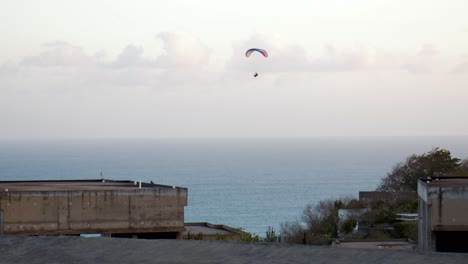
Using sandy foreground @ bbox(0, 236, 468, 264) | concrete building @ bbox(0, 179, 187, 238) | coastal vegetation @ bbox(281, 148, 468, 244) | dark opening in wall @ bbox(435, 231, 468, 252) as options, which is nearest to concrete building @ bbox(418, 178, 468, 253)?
dark opening in wall @ bbox(435, 231, 468, 252)

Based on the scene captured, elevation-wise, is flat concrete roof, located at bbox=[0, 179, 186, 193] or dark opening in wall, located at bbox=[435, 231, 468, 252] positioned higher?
flat concrete roof, located at bbox=[0, 179, 186, 193]

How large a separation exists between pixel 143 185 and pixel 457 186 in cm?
1364

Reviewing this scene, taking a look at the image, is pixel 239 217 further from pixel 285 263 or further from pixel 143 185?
pixel 285 263

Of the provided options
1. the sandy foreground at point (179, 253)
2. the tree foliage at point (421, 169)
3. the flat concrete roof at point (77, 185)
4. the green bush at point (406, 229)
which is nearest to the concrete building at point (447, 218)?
the flat concrete roof at point (77, 185)

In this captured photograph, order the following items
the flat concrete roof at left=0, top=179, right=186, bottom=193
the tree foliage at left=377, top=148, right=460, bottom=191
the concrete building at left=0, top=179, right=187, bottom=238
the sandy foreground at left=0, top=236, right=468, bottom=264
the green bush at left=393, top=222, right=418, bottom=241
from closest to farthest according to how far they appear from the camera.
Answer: the sandy foreground at left=0, top=236, right=468, bottom=264, the concrete building at left=0, top=179, right=187, bottom=238, the flat concrete roof at left=0, top=179, right=186, bottom=193, the green bush at left=393, top=222, right=418, bottom=241, the tree foliage at left=377, top=148, right=460, bottom=191

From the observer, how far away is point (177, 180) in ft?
603

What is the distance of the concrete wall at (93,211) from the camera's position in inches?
1415

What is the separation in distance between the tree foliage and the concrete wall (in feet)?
121

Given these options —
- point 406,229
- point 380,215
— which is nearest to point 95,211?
point 406,229

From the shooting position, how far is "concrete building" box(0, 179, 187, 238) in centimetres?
3594

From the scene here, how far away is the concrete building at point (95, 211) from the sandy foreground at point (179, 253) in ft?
47.7

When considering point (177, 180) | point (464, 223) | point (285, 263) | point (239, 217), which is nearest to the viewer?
point (285, 263)

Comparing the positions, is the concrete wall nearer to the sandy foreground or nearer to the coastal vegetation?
the coastal vegetation

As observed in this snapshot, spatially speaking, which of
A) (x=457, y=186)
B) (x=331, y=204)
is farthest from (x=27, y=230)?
(x=331, y=204)
